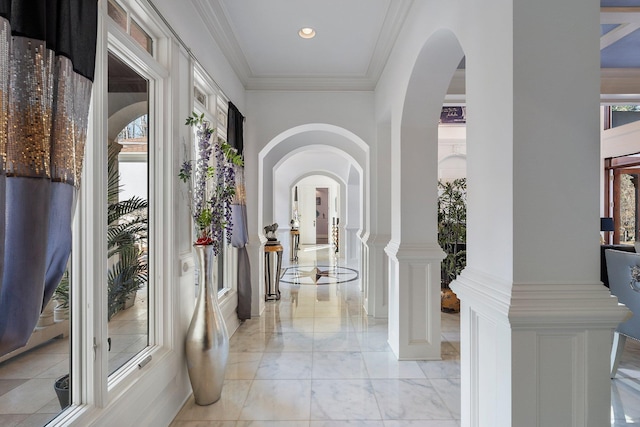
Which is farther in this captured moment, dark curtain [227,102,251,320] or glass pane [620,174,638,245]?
glass pane [620,174,638,245]

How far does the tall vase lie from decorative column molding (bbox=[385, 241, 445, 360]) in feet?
5.38

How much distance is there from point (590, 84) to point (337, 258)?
9.49 metres

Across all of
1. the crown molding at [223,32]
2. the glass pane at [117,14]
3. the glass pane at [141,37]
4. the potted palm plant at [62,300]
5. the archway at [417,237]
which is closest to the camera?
the potted palm plant at [62,300]

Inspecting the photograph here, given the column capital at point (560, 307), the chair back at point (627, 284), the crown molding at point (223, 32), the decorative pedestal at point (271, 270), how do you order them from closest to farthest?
the column capital at point (560, 307) < the chair back at point (627, 284) < the crown molding at point (223, 32) < the decorative pedestal at point (271, 270)

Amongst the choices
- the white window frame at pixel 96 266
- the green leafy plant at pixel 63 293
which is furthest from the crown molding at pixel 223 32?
the green leafy plant at pixel 63 293

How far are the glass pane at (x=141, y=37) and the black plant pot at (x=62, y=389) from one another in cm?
181

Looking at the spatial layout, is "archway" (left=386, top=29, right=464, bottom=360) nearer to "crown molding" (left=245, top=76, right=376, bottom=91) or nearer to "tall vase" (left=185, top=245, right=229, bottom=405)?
"crown molding" (left=245, top=76, right=376, bottom=91)

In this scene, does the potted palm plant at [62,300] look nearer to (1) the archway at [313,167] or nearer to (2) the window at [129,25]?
(2) the window at [129,25]

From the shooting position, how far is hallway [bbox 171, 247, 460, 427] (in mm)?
2359

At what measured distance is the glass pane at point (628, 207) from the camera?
7.78 m

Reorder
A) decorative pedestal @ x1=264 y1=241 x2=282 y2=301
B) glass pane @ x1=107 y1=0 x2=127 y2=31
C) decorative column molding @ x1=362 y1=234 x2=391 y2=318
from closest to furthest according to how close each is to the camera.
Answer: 1. glass pane @ x1=107 y1=0 x2=127 y2=31
2. decorative column molding @ x1=362 y1=234 x2=391 y2=318
3. decorative pedestal @ x1=264 y1=241 x2=282 y2=301

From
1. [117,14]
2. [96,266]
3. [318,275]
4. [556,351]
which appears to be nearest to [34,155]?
[96,266]

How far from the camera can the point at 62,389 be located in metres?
1.52

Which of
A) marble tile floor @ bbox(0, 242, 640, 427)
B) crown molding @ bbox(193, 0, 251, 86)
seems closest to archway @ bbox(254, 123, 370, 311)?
crown molding @ bbox(193, 0, 251, 86)
